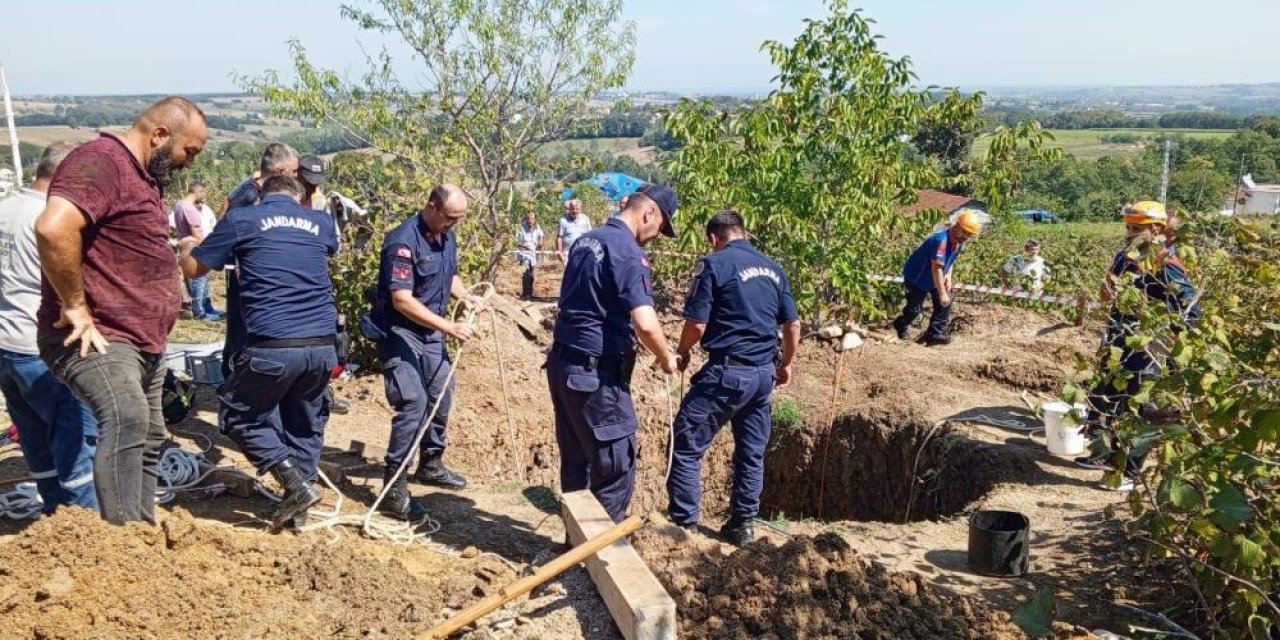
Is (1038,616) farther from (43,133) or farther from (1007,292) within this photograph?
(43,133)

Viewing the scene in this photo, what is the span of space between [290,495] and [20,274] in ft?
5.03

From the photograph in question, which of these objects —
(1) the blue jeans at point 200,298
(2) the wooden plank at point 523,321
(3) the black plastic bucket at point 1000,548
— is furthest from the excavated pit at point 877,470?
(1) the blue jeans at point 200,298

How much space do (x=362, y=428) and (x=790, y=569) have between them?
4001mm

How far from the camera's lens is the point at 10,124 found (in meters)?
11.9

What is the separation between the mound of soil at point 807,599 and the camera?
3600 millimetres

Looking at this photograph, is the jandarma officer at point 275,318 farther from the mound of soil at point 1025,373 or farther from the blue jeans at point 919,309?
the blue jeans at point 919,309

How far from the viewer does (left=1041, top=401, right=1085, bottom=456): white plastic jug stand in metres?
6.59

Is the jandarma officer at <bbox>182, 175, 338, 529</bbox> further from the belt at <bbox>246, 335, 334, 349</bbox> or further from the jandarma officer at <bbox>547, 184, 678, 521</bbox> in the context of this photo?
the jandarma officer at <bbox>547, 184, 678, 521</bbox>

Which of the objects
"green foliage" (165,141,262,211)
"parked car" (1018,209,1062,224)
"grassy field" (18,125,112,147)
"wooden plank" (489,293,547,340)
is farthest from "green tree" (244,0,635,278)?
"grassy field" (18,125,112,147)

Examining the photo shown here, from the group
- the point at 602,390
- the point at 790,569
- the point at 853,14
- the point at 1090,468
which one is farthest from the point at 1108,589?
the point at 853,14

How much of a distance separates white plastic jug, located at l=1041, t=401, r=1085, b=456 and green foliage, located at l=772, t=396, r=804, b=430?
216cm

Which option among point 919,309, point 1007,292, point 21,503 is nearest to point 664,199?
point 21,503

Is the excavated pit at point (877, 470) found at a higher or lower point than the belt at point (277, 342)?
lower

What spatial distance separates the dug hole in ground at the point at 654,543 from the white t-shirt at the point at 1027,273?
376 centimetres
